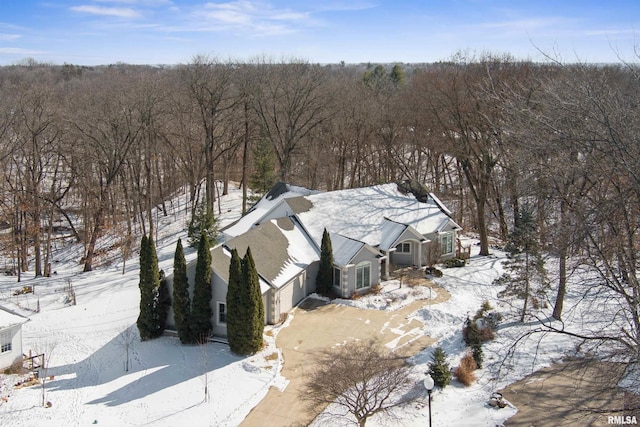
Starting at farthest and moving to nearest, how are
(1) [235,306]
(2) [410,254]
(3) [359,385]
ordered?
(2) [410,254] → (1) [235,306] → (3) [359,385]

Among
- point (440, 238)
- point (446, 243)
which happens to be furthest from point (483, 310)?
point (446, 243)

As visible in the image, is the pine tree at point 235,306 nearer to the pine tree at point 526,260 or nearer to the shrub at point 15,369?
the shrub at point 15,369

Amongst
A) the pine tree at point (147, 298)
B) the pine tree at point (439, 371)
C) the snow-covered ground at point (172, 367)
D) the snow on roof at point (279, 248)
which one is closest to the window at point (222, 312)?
the snow-covered ground at point (172, 367)

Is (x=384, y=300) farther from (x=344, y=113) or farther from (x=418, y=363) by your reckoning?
(x=344, y=113)

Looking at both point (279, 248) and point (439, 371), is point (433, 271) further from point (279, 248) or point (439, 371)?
point (439, 371)

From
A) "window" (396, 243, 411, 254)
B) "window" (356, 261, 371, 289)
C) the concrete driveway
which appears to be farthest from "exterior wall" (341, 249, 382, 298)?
"window" (396, 243, 411, 254)

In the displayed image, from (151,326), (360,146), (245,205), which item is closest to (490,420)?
(151,326)

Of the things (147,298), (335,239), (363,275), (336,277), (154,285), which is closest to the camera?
(147,298)
